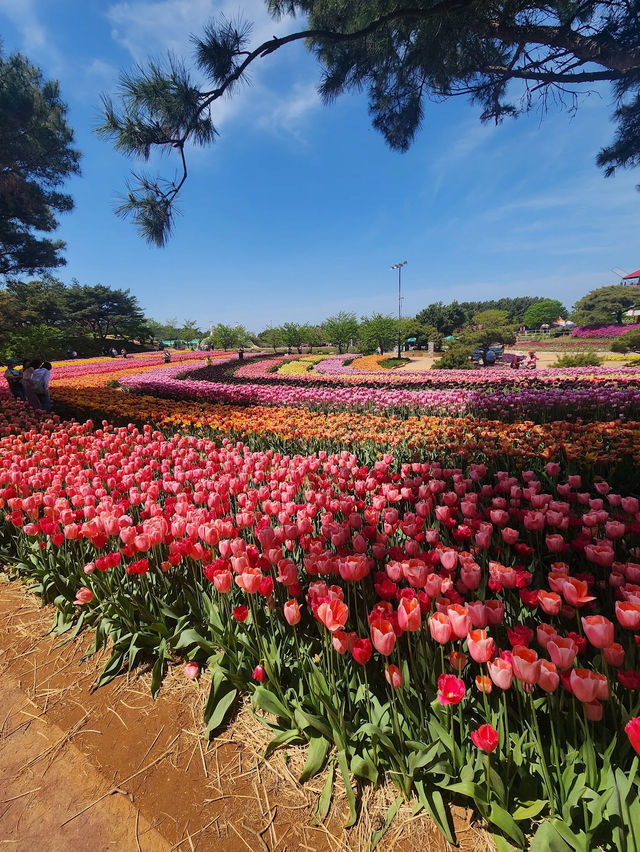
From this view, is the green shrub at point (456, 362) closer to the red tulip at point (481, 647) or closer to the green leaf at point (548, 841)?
the red tulip at point (481, 647)

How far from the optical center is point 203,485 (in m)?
2.67

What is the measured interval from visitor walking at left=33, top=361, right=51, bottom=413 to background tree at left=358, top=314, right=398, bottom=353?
99.6ft

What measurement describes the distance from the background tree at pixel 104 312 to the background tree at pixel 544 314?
8491 centimetres

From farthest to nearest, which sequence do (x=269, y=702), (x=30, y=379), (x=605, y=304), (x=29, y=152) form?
1. (x=605, y=304)
2. (x=29, y=152)
3. (x=30, y=379)
4. (x=269, y=702)

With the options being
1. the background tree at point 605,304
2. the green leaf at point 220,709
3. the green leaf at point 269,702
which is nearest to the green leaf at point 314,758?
the green leaf at point 269,702

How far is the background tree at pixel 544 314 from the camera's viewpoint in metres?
89.6

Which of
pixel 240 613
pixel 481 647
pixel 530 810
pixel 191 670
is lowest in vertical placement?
pixel 191 670

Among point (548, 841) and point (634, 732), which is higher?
point (634, 732)

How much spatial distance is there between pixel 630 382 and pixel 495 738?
9467mm

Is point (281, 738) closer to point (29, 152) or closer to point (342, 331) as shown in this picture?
point (29, 152)

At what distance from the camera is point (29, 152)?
14117 millimetres

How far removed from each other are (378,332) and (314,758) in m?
35.8

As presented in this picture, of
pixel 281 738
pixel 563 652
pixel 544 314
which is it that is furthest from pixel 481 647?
pixel 544 314

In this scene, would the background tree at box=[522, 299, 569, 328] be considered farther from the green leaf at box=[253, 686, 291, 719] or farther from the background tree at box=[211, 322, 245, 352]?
the green leaf at box=[253, 686, 291, 719]
